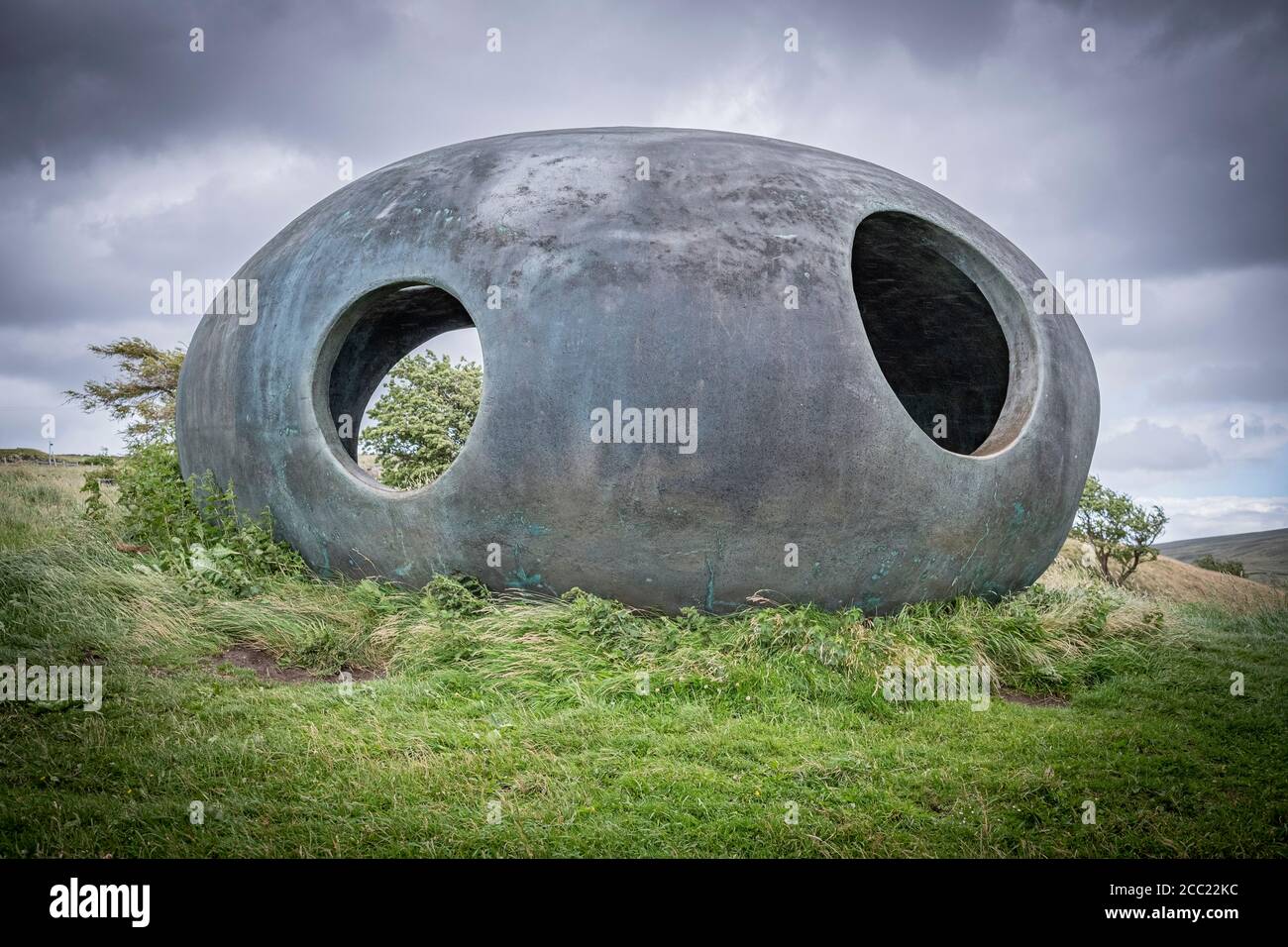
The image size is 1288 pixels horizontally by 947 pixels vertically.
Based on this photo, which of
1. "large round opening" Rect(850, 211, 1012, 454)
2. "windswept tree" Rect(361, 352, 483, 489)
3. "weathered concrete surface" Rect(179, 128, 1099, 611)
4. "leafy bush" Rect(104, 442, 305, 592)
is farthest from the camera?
"windswept tree" Rect(361, 352, 483, 489)

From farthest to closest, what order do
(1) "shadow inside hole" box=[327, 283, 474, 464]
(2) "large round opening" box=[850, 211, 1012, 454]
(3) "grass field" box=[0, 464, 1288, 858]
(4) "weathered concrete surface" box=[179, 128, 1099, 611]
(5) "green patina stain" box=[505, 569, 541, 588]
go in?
(1) "shadow inside hole" box=[327, 283, 474, 464] < (2) "large round opening" box=[850, 211, 1012, 454] < (5) "green patina stain" box=[505, 569, 541, 588] < (4) "weathered concrete surface" box=[179, 128, 1099, 611] < (3) "grass field" box=[0, 464, 1288, 858]

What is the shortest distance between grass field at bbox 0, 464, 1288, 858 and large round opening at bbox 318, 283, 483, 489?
2.72 m

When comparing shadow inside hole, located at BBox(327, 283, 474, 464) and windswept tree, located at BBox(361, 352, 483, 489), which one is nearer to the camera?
shadow inside hole, located at BBox(327, 283, 474, 464)

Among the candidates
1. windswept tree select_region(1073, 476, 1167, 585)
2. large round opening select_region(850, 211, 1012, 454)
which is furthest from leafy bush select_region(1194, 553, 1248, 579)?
large round opening select_region(850, 211, 1012, 454)

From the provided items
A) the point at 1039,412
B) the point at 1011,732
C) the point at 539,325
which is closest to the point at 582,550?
the point at 539,325

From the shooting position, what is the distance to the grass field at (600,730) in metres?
3.83

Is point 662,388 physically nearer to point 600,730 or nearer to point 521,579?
point 521,579

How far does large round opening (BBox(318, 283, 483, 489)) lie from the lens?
9516 millimetres

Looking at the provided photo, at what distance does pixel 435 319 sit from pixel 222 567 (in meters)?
3.57

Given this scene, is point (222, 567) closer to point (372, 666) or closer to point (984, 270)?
point (372, 666)

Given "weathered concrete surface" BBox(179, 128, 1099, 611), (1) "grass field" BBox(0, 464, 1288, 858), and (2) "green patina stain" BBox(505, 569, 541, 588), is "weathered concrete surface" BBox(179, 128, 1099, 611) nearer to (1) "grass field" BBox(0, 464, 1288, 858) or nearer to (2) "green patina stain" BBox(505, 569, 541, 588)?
(2) "green patina stain" BBox(505, 569, 541, 588)

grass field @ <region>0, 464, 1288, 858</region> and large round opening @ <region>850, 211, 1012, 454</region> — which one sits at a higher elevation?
large round opening @ <region>850, 211, 1012, 454</region>

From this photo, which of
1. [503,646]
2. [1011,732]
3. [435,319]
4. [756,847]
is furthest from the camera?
[435,319]

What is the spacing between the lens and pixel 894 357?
33.4 feet
